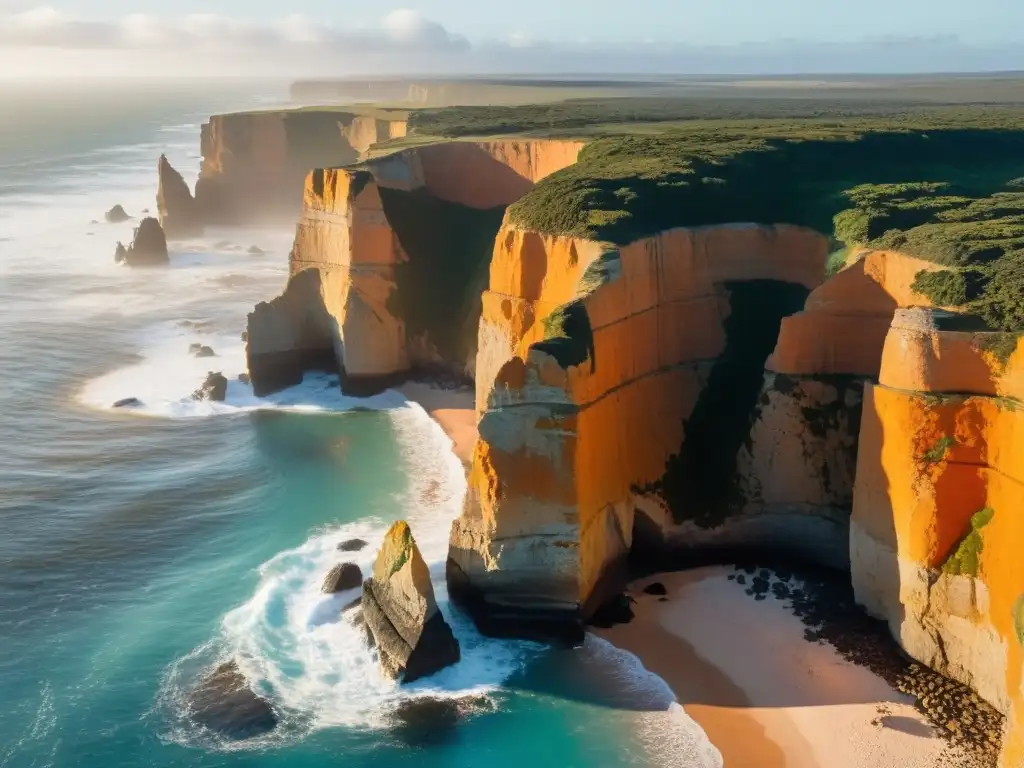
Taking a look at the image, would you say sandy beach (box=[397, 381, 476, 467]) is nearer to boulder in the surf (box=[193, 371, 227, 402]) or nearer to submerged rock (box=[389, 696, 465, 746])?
boulder in the surf (box=[193, 371, 227, 402])

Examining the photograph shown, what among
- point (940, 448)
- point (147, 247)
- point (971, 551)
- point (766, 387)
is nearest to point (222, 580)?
point (766, 387)

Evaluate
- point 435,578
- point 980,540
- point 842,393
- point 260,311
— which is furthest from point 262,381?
point 980,540

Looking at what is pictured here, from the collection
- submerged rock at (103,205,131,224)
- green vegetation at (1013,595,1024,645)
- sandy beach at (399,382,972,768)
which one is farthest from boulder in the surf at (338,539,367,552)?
submerged rock at (103,205,131,224)

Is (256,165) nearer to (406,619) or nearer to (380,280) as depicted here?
(380,280)

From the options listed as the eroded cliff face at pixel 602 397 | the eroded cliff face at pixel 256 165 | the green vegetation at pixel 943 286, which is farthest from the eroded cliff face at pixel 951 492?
the eroded cliff face at pixel 256 165

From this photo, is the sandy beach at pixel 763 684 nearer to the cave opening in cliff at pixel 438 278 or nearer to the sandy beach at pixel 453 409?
the sandy beach at pixel 453 409

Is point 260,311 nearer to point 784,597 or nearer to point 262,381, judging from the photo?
point 262,381
